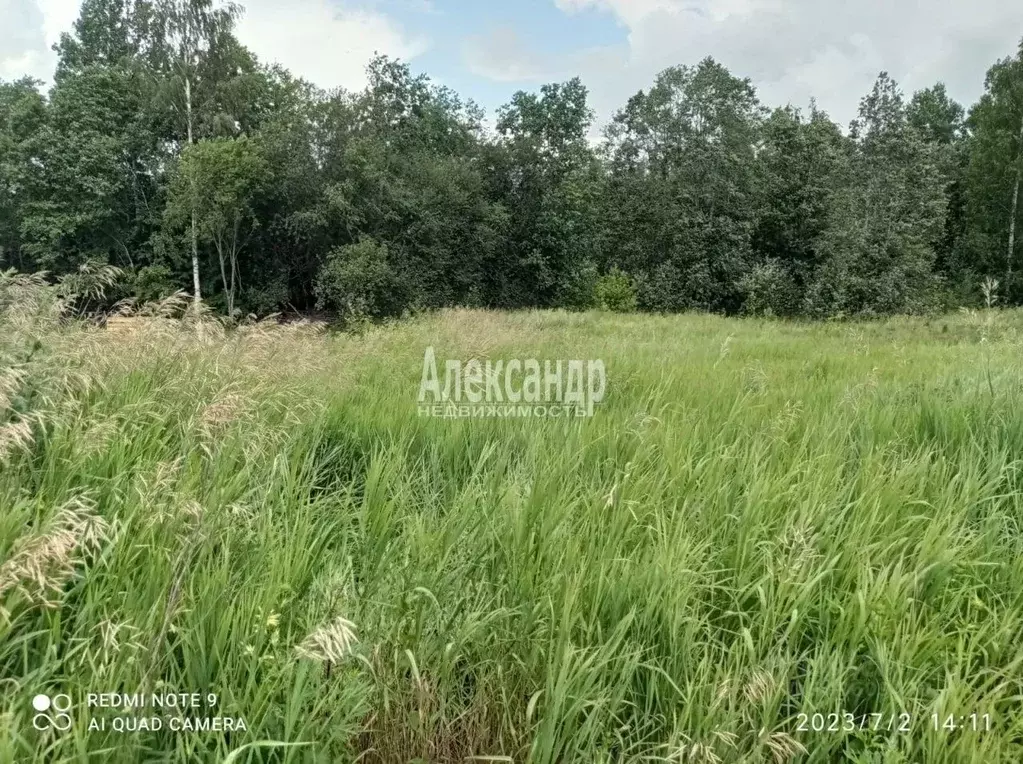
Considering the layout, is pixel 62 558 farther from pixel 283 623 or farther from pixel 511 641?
pixel 511 641

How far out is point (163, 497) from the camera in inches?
71.1

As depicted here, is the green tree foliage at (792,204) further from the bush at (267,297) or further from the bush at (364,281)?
the bush at (267,297)

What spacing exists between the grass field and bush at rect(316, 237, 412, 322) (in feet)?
63.5

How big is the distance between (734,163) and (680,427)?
2675 centimetres

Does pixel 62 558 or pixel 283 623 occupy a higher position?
pixel 62 558

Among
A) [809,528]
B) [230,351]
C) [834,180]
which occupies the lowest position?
[809,528]

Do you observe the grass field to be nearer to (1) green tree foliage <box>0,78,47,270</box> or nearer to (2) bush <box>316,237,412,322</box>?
(2) bush <box>316,237,412,322</box>

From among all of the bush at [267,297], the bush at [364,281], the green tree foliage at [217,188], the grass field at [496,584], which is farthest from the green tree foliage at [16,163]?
the grass field at [496,584]

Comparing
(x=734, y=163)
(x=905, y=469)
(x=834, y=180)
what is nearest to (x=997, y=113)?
(x=834, y=180)

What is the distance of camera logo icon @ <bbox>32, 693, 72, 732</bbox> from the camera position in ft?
3.81

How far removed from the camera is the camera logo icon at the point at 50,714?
1.16 meters

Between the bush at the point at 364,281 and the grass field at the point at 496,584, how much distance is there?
1936cm
